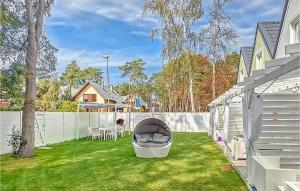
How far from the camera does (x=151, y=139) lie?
15328 mm

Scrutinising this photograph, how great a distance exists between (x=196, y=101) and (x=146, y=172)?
32.3 metres

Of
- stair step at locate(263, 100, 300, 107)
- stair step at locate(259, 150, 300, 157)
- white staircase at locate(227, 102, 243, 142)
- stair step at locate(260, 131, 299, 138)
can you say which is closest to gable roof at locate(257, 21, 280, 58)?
white staircase at locate(227, 102, 243, 142)

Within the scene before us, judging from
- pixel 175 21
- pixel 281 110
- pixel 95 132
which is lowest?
pixel 95 132

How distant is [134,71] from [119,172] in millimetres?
55424

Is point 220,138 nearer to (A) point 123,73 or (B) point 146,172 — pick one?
(B) point 146,172

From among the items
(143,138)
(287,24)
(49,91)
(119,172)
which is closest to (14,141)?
(143,138)

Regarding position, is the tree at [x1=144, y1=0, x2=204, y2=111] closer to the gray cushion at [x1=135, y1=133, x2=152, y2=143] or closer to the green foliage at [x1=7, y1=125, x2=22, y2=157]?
the gray cushion at [x1=135, y1=133, x2=152, y2=143]

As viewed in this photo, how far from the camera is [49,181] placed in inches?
371

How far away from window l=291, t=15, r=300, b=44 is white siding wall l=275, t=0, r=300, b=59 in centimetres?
14

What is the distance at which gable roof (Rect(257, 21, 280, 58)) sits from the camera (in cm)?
1504

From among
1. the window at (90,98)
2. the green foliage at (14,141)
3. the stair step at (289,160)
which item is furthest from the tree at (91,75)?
the stair step at (289,160)

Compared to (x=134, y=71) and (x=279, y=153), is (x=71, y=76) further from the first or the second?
(x=279, y=153)

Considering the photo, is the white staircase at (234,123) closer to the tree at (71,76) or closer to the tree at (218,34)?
the tree at (218,34)

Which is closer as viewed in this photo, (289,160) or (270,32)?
(289,160)
